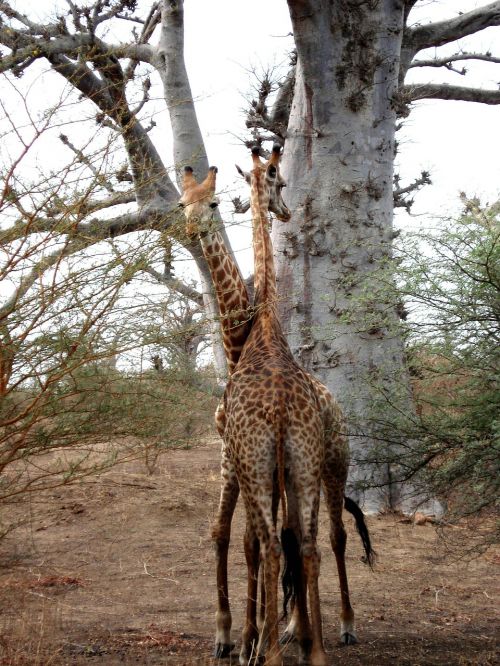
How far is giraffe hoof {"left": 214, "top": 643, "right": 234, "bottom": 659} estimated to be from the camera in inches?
180

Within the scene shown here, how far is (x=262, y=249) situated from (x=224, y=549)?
5.72 ft

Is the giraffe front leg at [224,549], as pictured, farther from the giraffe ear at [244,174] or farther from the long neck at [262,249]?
the giraffe ear at [244,174]

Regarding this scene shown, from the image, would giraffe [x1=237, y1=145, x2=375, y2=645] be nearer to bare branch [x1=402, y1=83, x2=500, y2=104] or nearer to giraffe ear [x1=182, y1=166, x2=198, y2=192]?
giraffe ear [x1=182, y1=166, x2=198, y2=192]

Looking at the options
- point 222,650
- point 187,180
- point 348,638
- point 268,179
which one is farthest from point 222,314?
point 348,638

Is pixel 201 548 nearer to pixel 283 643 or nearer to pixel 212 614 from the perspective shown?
pixel 212 614

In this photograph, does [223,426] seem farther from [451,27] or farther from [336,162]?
[451,27]

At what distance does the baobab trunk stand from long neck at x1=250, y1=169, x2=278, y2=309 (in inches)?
106

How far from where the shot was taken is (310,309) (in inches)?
321

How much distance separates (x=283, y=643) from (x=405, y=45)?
727 centimetres

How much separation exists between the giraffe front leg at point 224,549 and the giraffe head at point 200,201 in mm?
1280

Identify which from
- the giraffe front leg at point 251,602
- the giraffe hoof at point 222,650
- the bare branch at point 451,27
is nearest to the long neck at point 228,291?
the giraffe front leg at point 251,602

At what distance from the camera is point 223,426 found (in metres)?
4.96

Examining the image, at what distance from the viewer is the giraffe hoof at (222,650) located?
4578 mm

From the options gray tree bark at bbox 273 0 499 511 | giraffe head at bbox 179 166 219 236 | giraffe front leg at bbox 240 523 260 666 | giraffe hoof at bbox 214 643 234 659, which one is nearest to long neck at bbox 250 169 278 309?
giraffe head at bbox 179 166 219 236
